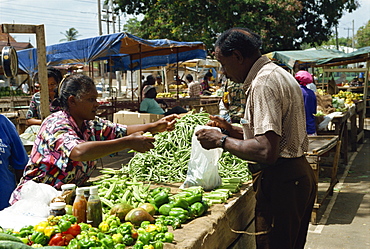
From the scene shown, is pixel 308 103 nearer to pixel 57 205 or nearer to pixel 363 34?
pixel 57 205

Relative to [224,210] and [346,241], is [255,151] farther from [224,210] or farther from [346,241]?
[346,241]

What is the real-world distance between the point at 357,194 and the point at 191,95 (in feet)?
28.6

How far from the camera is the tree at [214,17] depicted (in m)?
19.5

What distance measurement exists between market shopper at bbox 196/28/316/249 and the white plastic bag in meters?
0.83

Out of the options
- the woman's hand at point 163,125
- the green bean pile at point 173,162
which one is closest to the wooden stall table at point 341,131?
the green bean pile at point 173,162

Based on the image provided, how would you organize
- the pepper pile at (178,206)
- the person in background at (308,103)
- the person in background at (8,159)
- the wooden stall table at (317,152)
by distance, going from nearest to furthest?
the pepper pile at (178,206), the person in background at (8,159), the wooden stall table at (317,152), the person in background at (308,103)

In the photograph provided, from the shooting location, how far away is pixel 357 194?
7039 mm

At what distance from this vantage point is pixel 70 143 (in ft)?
9.16

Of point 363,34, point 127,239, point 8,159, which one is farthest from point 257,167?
point 363,34

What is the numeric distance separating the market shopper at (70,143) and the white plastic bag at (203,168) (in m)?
0.69

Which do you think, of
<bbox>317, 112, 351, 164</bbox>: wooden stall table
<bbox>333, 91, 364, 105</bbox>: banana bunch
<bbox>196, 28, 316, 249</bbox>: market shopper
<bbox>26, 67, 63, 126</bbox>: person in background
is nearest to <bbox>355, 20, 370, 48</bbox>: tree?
<bbox>333, 91, 364, 105</bbox>: banana bunch

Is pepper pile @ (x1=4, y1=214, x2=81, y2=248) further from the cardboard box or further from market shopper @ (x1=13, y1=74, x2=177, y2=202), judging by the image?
the cardboard box

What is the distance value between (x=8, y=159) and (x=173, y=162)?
1.69 meters

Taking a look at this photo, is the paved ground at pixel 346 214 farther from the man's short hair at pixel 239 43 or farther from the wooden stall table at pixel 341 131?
the man's short hair at pixel 239 43
